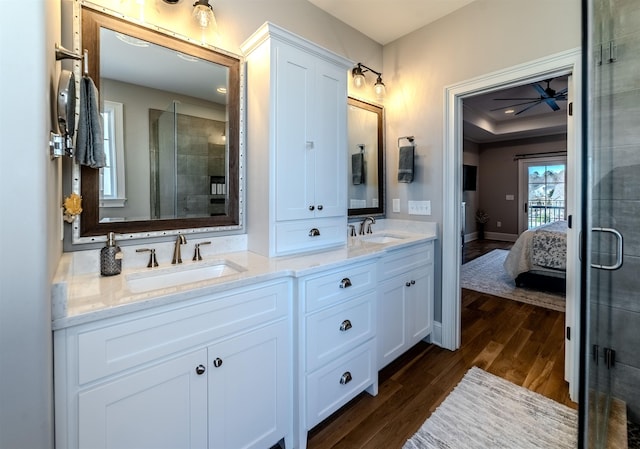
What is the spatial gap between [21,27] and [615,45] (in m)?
2.49

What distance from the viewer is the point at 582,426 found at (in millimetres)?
971

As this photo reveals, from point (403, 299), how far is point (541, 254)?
2691 millimetres

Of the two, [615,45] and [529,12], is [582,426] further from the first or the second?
[529,12]

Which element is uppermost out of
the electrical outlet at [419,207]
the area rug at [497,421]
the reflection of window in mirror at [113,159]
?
the reflection of window in mirror at [113,159]

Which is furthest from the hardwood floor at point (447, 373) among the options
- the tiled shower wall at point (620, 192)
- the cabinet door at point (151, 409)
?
the cabinet door at point (151, 409)

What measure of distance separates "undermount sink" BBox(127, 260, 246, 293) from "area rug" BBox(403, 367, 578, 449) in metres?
1.32

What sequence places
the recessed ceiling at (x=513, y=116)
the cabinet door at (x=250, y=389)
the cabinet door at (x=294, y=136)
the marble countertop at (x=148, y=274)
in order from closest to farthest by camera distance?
the marble countertop at (x=148, y=274)
the cabinet door at (x=250, y=389)
the cabinet door at (x=294, y=136)
the recessed ceiling at (x=513, y=116)

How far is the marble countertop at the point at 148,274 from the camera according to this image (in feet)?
3.09

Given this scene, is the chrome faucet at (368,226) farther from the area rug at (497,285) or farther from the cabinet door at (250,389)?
the area rug at (497,285)

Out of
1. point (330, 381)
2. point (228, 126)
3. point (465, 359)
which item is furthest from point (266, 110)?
point (465, 359)

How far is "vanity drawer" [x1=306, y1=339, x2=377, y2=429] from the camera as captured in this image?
60.1 inches

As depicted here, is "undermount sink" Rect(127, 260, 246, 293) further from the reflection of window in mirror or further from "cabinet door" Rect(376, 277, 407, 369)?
"cabinet door" Rect(376, 277, 407, 369)

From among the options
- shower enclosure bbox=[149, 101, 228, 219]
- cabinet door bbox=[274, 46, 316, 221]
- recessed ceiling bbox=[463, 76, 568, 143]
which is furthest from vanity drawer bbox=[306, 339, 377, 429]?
recessed ceiling bbox=[463, 76, 568, 143]

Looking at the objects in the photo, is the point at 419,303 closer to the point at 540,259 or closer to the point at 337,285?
the point at 337,285
